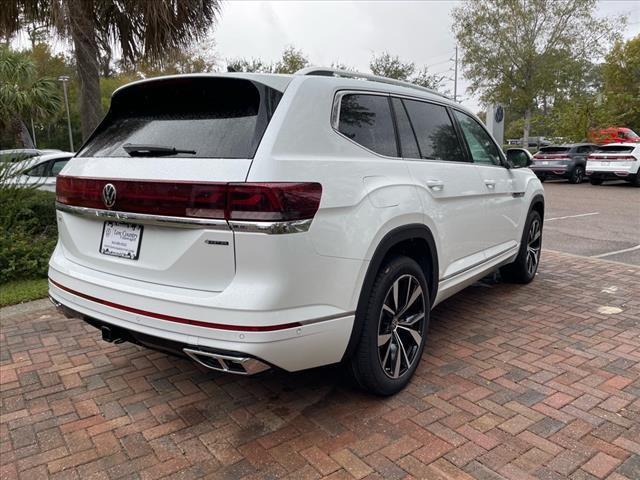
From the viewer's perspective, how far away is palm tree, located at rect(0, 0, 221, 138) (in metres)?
6.92

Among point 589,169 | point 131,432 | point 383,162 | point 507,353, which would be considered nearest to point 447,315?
point 507,353

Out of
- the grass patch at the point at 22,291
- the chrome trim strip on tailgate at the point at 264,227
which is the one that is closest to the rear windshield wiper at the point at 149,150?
the chrome trim strip on tailgate at the point at 264,227

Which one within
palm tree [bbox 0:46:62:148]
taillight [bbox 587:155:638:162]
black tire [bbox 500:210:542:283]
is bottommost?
black tire [bbox 500:210:542:283]

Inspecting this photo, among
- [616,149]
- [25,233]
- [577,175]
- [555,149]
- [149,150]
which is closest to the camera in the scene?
A: [149,150]

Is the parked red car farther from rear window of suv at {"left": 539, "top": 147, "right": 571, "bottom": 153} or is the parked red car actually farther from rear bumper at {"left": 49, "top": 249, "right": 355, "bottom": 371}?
rear bumper at {"left": 49, "top": 249, "right": 355, "bottom": 371}

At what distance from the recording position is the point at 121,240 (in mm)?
2703

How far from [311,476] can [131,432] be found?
105 centimetres

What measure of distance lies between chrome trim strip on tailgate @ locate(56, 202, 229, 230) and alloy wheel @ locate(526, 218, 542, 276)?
159 inches

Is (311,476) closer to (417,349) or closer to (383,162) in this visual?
(417,349)

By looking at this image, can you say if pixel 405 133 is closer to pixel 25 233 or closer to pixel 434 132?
pixel 434 132

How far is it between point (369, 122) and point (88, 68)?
229 inches

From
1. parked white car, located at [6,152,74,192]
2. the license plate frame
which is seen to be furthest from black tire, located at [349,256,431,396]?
parked white car, located at [6,152,74,192]

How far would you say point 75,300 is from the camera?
289 centimetres

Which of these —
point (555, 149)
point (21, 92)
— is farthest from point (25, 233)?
point (555, 149)
